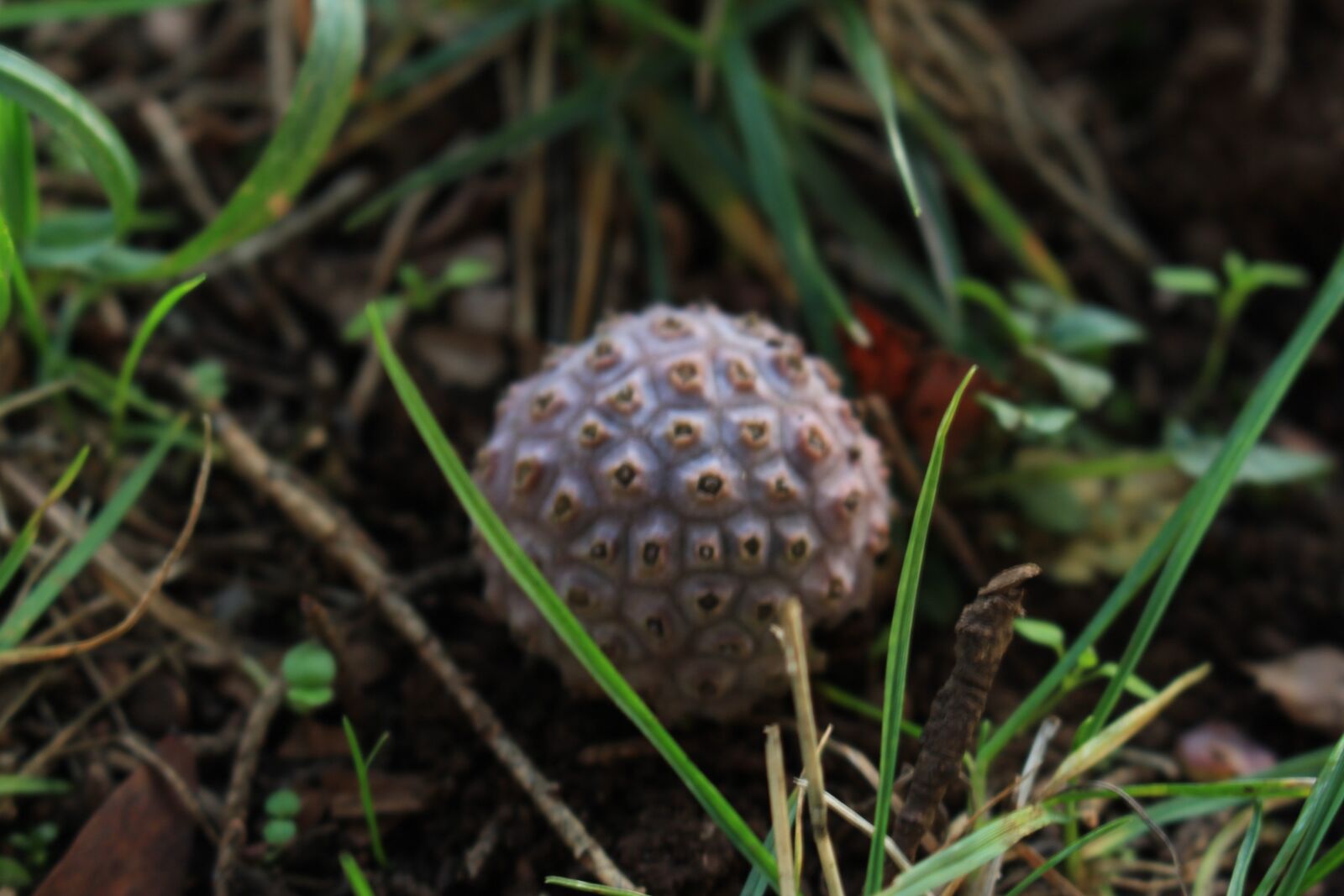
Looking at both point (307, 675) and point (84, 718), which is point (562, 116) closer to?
point (307, 675)

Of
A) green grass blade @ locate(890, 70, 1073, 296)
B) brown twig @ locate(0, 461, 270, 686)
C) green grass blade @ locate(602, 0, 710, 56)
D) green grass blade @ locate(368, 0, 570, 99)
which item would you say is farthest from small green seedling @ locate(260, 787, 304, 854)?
green grass blade @ locate(890, 70, 1073, 296)

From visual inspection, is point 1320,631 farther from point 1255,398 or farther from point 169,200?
point 169,200

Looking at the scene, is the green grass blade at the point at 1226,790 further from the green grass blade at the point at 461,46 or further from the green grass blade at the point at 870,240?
the green grass blade at the point at 461,46

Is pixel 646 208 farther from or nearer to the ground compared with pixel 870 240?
farther from the ground

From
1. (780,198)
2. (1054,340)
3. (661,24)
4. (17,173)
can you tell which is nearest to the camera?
(17,173)

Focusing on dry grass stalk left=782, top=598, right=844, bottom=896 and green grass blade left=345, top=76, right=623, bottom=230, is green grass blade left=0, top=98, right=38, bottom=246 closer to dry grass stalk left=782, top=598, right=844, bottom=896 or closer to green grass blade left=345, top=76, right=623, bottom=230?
green grass blade left=345, top=76, right=623, bottom=230

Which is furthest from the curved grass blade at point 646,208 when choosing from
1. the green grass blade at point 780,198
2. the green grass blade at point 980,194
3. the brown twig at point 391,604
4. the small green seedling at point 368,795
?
the small green seedling at point 368,795

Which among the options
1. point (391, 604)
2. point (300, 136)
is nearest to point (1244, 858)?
point (391, 604)

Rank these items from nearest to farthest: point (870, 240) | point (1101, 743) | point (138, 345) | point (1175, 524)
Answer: point (1101, 743) → point (1175, 524) → point (138, 345) → point (870, 240)
